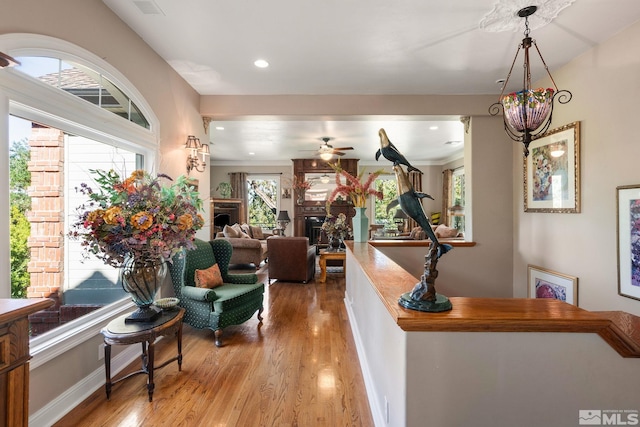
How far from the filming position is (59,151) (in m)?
1.99

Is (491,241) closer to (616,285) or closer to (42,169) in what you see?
(616,285)

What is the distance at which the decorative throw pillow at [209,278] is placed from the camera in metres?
3.03

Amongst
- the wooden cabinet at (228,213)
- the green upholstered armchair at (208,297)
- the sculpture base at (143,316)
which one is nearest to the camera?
the sculpture base at (143,316)

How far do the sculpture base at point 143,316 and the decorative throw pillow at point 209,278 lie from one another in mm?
876

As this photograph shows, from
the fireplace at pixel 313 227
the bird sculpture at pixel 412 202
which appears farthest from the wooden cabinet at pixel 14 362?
the fireplace at pixel 313 227

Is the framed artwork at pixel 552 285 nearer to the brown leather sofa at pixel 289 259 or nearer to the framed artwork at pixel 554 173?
the framed artwork at pixel 554 173

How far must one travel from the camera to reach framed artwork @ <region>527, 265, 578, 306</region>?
3.00 m

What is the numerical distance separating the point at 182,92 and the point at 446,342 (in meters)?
3.56

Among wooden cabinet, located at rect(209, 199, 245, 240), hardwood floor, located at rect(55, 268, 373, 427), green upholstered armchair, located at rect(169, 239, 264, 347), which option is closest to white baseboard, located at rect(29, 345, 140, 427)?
hardwood floor, located at rect(55, 268, 373, 427)

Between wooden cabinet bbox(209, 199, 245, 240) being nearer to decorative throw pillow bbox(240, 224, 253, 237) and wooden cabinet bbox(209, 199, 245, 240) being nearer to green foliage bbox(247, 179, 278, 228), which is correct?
green foliage bbox(247, 179, 278, 228)

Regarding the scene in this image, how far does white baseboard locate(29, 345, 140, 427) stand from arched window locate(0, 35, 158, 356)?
0.33m

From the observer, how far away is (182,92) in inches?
132

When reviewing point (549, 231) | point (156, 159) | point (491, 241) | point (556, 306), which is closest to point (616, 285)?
point (549, 231)

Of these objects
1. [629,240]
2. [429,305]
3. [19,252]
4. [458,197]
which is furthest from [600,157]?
[458,197]
